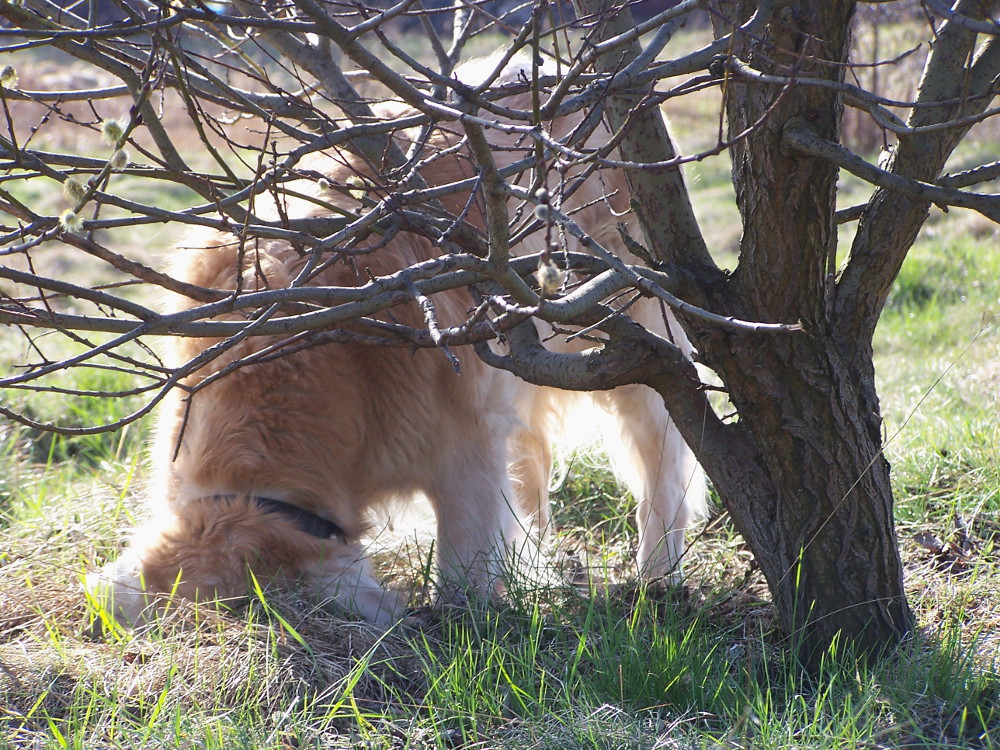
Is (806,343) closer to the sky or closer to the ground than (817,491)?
closer to the sky

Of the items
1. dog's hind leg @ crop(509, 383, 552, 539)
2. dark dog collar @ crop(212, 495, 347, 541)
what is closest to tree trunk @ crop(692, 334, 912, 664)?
dark dog collar @ crop(212, 495, 347, 541)

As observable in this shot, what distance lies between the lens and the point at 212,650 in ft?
8.21

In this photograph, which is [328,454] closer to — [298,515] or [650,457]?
[298,515]

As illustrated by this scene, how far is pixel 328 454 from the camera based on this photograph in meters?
3.01

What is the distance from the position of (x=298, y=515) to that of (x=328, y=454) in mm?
222

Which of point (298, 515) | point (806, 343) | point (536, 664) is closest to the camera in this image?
point (806, 343)

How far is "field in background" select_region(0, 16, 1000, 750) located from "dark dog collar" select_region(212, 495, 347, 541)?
238 millimetres

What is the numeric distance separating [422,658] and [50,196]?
10.8 metres

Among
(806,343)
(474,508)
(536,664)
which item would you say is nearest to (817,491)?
(806,343)

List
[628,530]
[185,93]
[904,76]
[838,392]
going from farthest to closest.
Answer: [904,76] < [628,530] < [838,392] < [185,93]

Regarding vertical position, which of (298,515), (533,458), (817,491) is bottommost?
(298,515)

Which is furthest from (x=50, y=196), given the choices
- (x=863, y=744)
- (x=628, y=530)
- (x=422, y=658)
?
(x=863, y=744)

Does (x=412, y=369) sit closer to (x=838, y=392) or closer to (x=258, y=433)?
(x=258, y=433)

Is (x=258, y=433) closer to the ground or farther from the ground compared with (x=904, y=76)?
closer to the ground
